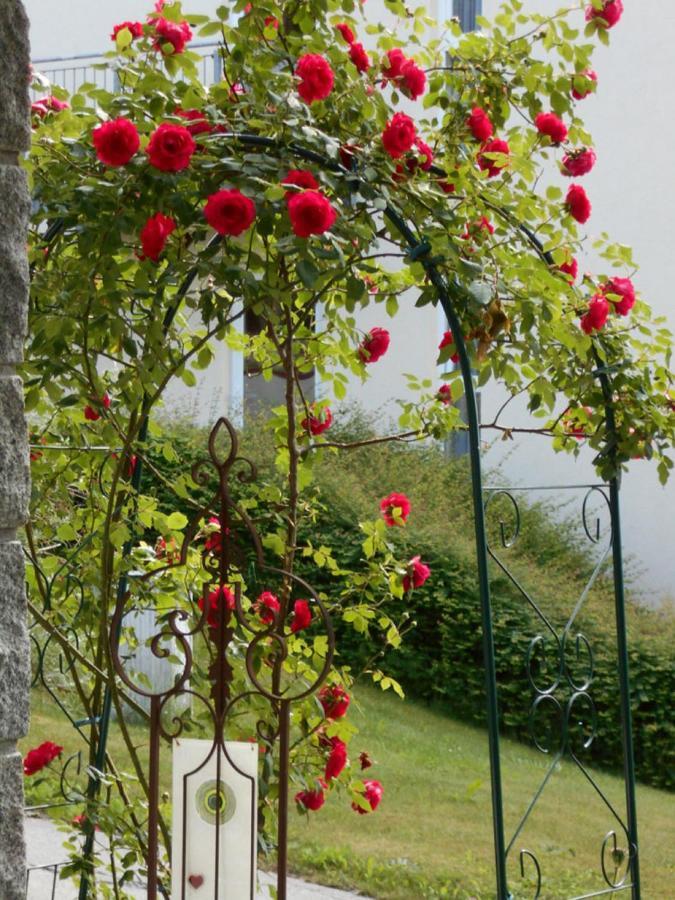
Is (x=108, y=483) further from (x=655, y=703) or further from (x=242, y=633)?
(x=655, y=703)

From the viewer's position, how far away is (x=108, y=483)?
3.34 meters

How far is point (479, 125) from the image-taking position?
111 inches

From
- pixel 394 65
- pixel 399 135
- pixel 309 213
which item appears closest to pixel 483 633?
pixel 309 213

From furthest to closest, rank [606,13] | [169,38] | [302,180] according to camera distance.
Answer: [606,13]
[169,38]
[302,180]

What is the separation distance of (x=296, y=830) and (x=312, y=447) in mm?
2943

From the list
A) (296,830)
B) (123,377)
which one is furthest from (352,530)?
(123,377)

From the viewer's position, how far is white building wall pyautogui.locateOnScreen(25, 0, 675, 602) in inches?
370

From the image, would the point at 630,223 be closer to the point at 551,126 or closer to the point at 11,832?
the point at 551,126

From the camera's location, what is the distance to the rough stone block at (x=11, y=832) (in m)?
1.29

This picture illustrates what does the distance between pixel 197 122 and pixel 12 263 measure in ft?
4.18

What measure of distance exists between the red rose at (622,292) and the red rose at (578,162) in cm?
27

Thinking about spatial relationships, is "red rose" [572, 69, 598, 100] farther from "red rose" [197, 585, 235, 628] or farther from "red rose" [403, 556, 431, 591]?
"red rose" [197, 585, 235, 628]

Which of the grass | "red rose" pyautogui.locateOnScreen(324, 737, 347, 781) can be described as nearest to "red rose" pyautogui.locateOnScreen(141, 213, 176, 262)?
"red rose" pyautogui.locateOnScreen(324, 737, 347, 781)

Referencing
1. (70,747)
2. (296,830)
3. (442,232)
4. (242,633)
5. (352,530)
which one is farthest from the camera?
(352,530)
